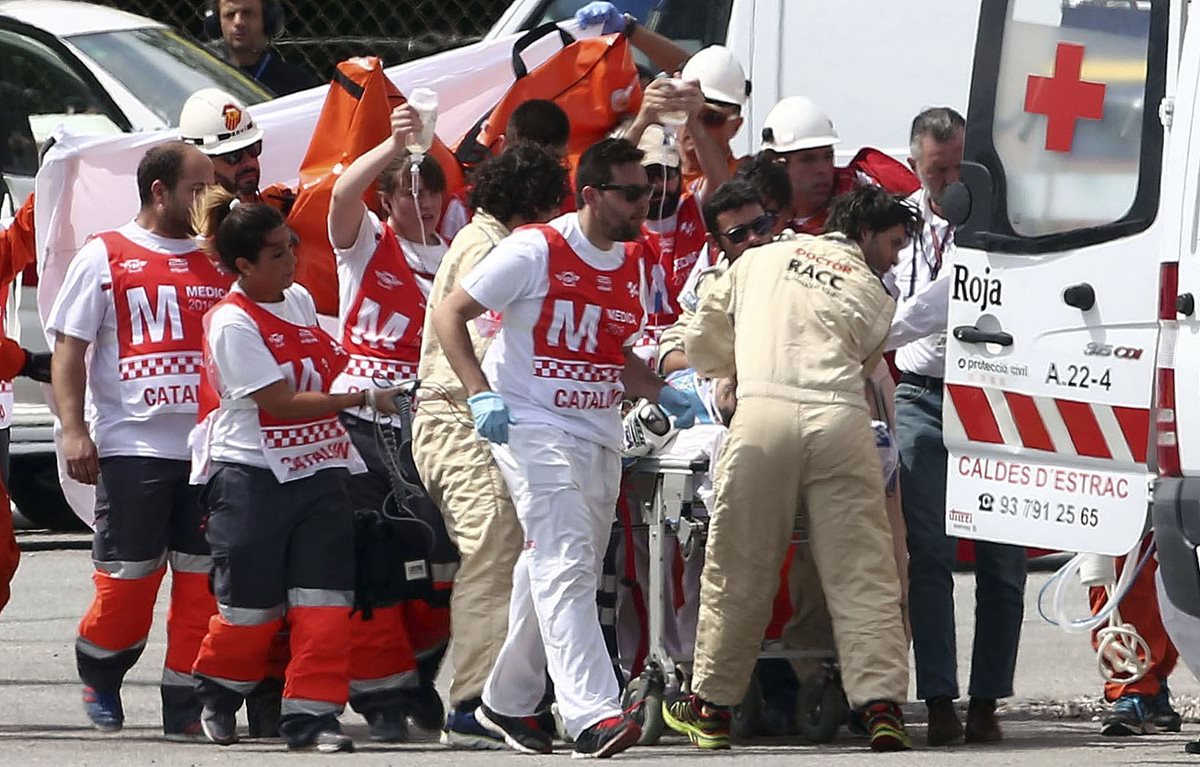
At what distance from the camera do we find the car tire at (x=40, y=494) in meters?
13.1

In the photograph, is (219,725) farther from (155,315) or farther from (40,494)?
(40,494)

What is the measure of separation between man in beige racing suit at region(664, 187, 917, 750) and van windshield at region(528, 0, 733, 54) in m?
3.72

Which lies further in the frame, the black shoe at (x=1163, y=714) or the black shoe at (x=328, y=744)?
the black shoe at (x=1163, y=714)

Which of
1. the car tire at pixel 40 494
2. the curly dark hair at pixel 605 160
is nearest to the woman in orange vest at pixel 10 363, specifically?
the curly dark hair at pixel 605 160

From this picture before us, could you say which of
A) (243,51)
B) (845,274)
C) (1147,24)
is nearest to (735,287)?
→ (845,274)

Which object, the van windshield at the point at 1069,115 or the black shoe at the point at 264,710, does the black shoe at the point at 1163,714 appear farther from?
the black shoe at the point at 264,710

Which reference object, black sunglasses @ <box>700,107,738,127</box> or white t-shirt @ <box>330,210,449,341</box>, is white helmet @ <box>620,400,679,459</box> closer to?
white t-shirt @ <box>330,210,449,341</box>

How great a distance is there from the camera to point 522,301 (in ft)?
25.3

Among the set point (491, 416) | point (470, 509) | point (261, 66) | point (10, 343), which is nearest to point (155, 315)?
point (10, 343)

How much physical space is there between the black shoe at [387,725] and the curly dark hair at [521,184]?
1.50 m

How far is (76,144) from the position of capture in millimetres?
9508

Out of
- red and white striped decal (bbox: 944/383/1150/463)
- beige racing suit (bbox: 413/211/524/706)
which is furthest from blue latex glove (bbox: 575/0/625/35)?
red and white striped decal (bbox: 944/383/1150/463)

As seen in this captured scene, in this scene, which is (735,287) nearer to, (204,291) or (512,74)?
(204,291)

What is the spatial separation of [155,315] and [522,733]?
1.69 meters
